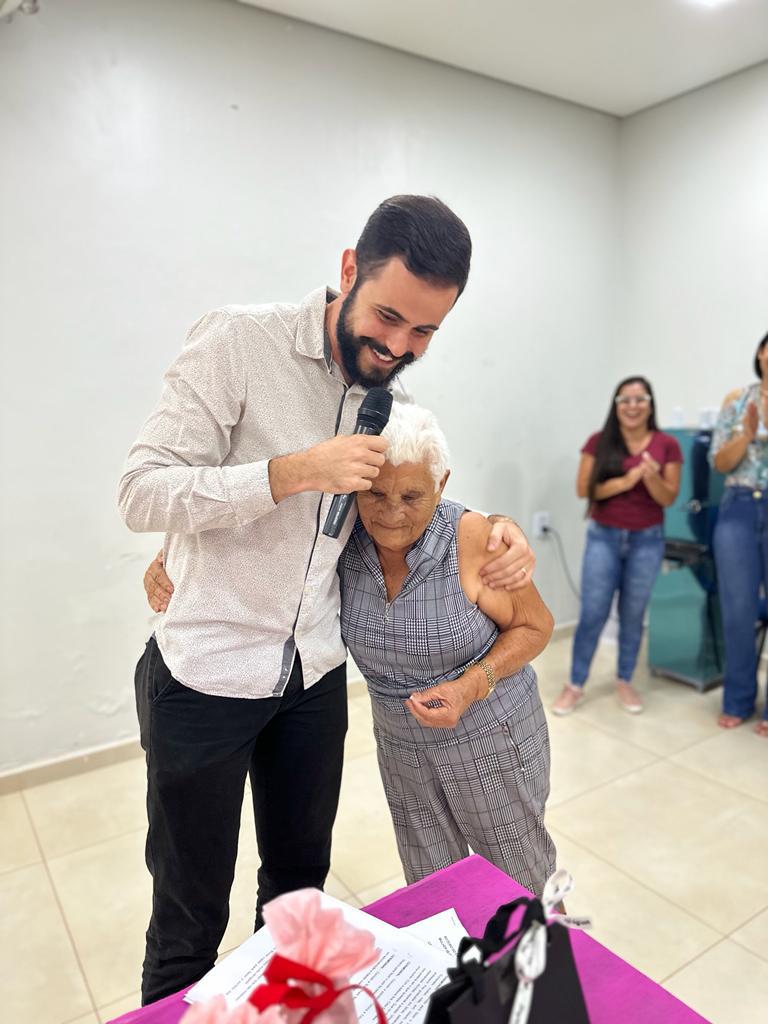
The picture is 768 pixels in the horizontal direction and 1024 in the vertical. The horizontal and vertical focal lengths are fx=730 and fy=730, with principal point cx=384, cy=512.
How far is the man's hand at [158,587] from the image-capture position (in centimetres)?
139

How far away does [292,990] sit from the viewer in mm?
648

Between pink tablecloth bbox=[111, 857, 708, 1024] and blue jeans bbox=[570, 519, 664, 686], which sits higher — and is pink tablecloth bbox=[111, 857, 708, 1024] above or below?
above

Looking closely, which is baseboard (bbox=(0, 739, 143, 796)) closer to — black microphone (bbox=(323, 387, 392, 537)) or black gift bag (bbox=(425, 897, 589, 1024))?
black microphone (bbox=(323, 387, 392, 537))

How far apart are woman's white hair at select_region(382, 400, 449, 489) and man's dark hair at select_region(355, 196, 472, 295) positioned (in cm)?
27

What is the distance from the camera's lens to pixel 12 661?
9.63 feet

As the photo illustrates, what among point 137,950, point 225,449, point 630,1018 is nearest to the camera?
point 630,1018

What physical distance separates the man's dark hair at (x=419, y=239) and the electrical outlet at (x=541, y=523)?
3.42m

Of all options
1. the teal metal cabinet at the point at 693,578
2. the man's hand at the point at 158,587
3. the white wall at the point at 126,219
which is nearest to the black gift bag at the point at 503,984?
the man's hand at the point at 158,587

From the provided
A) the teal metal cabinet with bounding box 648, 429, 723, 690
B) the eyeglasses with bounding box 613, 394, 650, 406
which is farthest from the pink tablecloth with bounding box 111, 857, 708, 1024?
the teal metal cabinet with bounding box 648, 429, 723, 690

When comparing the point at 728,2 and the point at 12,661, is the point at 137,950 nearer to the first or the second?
the point at 12,661

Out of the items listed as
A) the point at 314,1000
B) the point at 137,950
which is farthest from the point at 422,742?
the point at 137,950

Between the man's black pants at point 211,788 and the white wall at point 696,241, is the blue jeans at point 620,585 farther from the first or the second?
the man's black pants at point 211,788

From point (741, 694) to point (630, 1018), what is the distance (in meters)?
2.93

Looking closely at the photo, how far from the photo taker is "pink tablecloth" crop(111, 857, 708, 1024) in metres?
0.91
